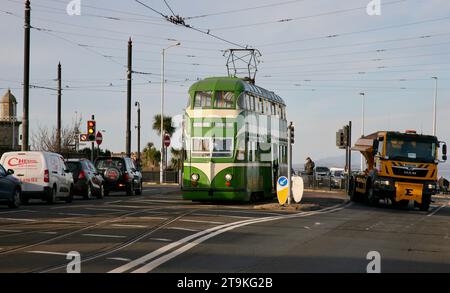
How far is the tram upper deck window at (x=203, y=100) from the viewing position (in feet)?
89.4

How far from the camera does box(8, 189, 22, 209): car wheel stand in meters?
24.3

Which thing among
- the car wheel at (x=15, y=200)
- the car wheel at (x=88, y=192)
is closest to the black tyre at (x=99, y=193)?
the car wheel at (x=88, y=192)

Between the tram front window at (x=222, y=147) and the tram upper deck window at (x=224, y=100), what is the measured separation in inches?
45.9

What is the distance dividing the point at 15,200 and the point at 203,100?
7379 millimetres

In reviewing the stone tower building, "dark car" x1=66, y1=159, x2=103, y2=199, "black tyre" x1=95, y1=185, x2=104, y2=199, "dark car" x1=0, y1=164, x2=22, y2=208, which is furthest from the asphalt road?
the stone tower building

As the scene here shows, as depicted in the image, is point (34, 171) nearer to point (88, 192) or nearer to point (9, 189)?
point (9, 189)

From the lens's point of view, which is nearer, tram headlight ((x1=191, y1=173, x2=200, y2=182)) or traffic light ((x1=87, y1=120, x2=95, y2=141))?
tram headlight ((x1=191, y1=173, x2=200, y2=182))

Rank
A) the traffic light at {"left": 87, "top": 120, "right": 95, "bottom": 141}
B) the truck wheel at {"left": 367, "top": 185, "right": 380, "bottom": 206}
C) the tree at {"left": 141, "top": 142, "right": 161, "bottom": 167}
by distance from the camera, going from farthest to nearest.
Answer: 1. the tree at {"left": 141, "top": 142, "right": 161, "bottom": 167}
2. the traffic light at {"left": 87, "top": 120, "right": 95, "bottom": 141}
3. the truck wheel at {"left": 367, "top": 185, "right": 380, "bottom": 206}

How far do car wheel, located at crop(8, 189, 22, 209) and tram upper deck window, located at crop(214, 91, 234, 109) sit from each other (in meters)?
7.36

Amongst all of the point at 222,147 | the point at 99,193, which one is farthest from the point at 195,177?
the point at 99,193

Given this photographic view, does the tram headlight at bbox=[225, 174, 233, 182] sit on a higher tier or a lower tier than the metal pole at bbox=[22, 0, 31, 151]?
lower

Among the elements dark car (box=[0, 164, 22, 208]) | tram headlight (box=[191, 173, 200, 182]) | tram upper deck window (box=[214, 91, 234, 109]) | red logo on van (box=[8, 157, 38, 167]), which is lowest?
dark car (box=[0, 164, 22, 208])

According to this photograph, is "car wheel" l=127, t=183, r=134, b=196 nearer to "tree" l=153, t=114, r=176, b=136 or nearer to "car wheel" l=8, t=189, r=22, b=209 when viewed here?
"car wheel" l=8, t=189, r=22, b=209

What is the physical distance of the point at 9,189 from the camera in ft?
78.5
